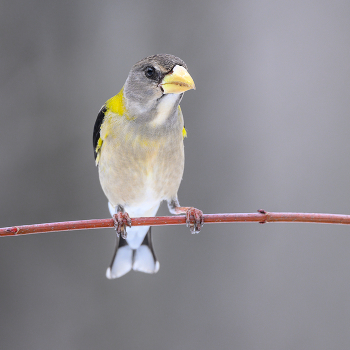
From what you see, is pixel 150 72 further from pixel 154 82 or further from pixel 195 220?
pixel 195 220

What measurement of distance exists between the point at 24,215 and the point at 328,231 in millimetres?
1239

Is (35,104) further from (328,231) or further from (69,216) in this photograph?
(328,231)

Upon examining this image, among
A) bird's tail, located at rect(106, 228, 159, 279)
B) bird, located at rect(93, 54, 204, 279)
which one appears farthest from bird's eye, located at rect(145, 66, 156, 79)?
bird's tail, located at rect(106, 228, 159, 279)

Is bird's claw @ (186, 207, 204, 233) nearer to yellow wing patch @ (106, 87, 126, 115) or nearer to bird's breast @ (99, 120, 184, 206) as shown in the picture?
bird's breast @ (99, 120, 184, 206)

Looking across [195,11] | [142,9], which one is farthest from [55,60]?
[195,11]

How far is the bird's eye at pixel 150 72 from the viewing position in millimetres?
893

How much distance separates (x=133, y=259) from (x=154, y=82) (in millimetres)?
627

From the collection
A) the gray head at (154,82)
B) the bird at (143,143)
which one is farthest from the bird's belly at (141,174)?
the gray head at (154,82)

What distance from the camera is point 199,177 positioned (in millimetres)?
1708

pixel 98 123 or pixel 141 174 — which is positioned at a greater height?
pixel 98 123

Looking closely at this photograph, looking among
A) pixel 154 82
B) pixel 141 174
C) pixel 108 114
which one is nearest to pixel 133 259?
pixel 141 174

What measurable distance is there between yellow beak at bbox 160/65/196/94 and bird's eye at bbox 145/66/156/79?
0.05 m

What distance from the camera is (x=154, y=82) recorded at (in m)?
0.90

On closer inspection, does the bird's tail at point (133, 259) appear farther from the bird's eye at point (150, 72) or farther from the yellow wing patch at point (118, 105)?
the bird's eye at point (150, 72)
